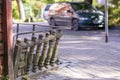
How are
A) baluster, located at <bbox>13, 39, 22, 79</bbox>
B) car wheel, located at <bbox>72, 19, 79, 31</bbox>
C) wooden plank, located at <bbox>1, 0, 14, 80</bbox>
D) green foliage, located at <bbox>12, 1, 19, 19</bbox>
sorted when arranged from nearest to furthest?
1. wooden plank, located at <bbox>1, 0, 14, 80</bbox>
2. baluster, located at <bbox>13, 39, 22, 79</bbox>
3. car wheel, located at <bbox>72, 19, 79, 31</bbox>
4. green foliage, located at <bbox>12, 1, 19, 19</bbox>

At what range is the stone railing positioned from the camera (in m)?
7.88

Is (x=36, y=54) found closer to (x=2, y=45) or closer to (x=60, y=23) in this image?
(x=2, y=45)

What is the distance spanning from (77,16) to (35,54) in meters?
15.2

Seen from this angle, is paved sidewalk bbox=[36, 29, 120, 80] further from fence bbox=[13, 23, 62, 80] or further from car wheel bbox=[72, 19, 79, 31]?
car wheel bbox=[72, 19, 79, 31]

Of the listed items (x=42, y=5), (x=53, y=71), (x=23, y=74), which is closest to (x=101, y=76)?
(x=53, y=71)

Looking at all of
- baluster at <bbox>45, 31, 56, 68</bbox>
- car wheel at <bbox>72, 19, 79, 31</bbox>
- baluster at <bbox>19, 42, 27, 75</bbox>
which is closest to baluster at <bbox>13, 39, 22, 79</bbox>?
baluster at <bbox>19, 42, 27, 75</bbox>

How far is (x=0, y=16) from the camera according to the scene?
750 cm

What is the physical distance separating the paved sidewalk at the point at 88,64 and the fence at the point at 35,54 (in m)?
0.29

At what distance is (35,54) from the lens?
8.80m

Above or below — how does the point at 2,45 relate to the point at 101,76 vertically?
above

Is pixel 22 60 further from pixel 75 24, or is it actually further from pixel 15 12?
pixel 15 12

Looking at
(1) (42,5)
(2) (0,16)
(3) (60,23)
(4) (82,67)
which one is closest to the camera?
(2) (0,16)

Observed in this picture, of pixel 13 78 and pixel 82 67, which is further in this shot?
pixel 82 67

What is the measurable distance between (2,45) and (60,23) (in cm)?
1828
